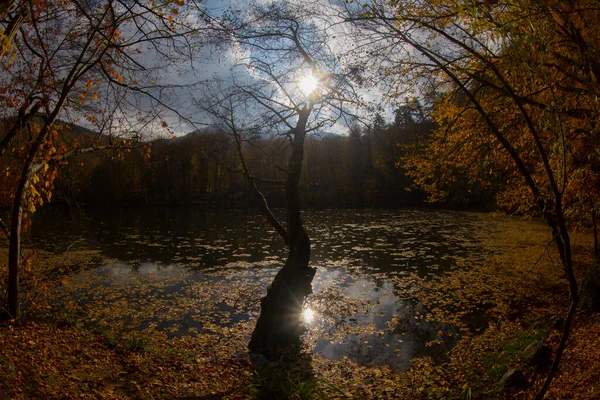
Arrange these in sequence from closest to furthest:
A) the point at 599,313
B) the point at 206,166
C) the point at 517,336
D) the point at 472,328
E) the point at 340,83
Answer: the point at 599,313 < the point at 517,336 < the point at 472,328 < the point at 340,83 < the point at 206,166

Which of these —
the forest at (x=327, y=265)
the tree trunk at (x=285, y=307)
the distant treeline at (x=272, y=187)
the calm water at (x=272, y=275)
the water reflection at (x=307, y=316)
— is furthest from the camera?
the distant treeline at (x=272, y=187)

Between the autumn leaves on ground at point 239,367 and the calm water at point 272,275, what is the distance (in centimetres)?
60

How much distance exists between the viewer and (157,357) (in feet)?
22.4

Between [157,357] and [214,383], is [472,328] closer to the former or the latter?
[214,383]

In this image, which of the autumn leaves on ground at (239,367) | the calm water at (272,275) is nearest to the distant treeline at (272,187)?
the calm water at (272,275)

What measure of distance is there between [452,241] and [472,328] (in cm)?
1319

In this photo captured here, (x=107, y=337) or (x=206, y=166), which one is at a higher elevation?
(x=206, y=166)

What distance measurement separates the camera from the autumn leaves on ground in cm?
464

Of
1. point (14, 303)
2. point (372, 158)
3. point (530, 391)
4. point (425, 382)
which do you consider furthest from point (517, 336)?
point (372, 158)

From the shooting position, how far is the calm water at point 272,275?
8.70 m

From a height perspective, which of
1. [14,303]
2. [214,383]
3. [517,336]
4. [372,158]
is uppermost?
[372,158]

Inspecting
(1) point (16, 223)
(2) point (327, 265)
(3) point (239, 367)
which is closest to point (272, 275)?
(2) point (327, 265)

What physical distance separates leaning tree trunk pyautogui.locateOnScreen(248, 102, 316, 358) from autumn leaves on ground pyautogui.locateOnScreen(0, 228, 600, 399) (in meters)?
0.55

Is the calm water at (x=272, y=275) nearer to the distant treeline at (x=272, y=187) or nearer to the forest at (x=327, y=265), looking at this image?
the forest at (x=327, y=265)
